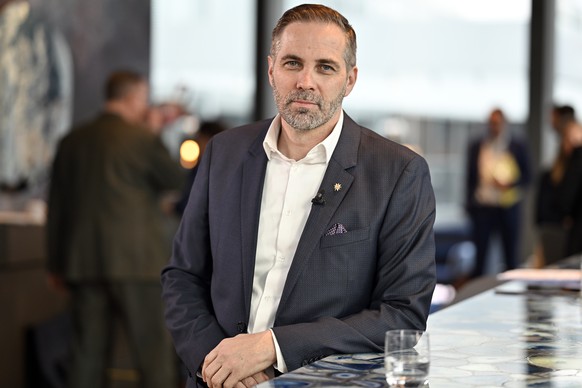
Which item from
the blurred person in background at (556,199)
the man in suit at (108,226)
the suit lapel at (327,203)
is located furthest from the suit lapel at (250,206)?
the blurred person in background at (556,199)

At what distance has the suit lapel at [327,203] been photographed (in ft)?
8.07

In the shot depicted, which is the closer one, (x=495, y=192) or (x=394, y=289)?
(x=394, y=289)

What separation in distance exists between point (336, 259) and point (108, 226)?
11.0 ft

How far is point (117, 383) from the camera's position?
6.66 meters

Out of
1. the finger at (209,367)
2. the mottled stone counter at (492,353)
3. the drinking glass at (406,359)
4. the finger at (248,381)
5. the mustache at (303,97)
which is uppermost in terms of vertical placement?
the mustache at (303,97)

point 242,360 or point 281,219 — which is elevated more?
point 281,219

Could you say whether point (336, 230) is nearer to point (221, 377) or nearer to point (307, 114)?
point (307, 114)

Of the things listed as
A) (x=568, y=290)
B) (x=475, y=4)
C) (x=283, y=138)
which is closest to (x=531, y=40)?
(x=475, y=4)

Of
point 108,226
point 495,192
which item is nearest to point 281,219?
point 108,226

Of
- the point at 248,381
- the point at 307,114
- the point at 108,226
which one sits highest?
the point at 307,114

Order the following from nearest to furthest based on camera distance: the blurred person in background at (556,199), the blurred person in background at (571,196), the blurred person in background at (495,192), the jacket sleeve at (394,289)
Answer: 1. the jacket sleeve at (394,289)
2. the blurred person in background at (571,196)
3. the blurred person in background at (556,199)
4. the blurred person in background at (495,192)

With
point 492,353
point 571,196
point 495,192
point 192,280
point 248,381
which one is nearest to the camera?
point 492,353

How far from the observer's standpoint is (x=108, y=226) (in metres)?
5.64

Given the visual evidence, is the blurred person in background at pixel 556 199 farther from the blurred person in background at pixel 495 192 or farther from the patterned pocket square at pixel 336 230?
the patterned pocket square at pixel 336 230
